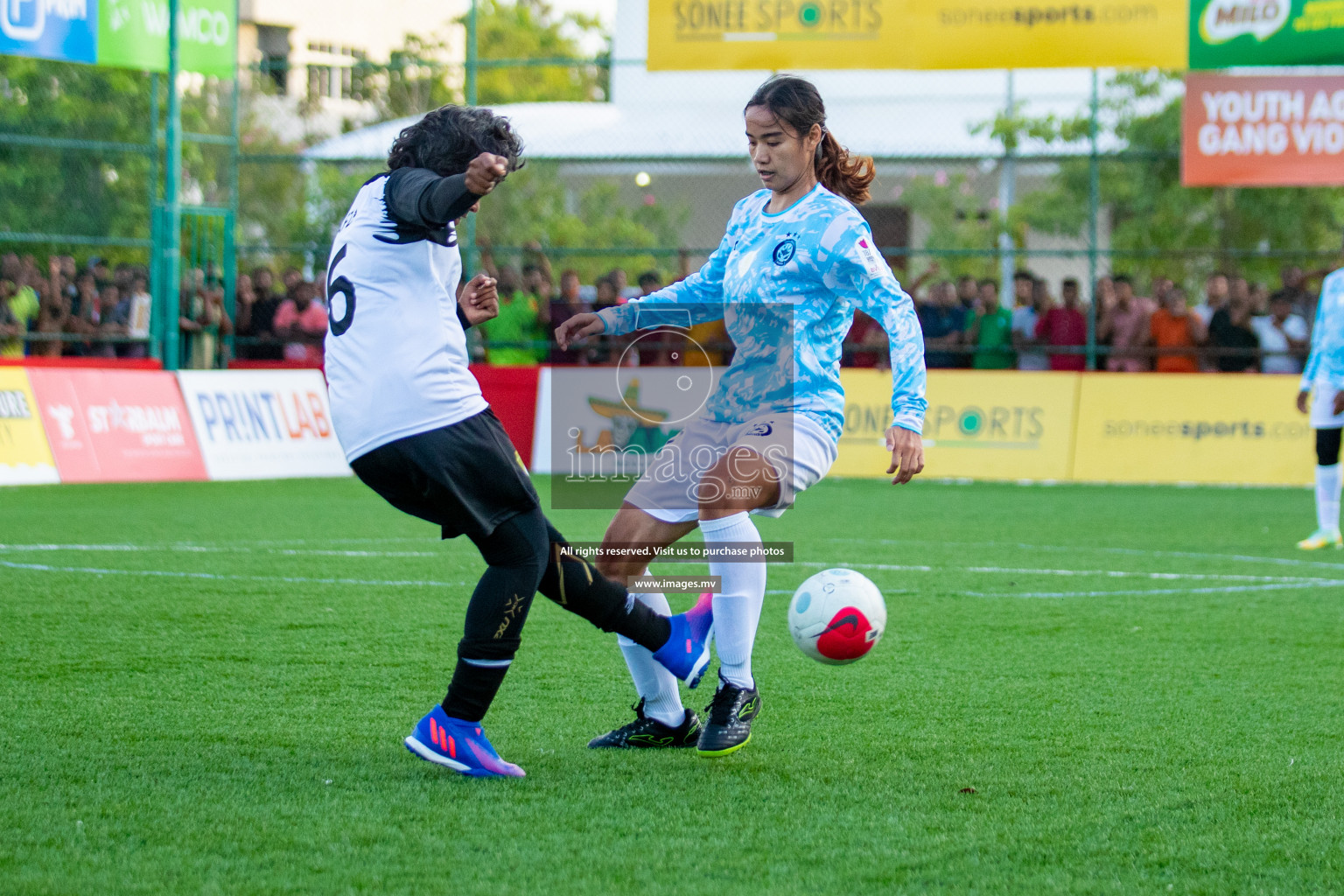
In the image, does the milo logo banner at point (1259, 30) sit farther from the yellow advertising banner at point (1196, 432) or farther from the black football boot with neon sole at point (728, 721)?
the black football boot with neon sole at point (728, 721)

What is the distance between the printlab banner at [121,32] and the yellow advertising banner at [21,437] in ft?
Result: 11.3

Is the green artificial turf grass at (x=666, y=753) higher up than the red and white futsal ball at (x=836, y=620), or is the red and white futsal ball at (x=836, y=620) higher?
the red and white futsal ball at (x=836, y=620)

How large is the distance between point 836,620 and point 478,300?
140cm

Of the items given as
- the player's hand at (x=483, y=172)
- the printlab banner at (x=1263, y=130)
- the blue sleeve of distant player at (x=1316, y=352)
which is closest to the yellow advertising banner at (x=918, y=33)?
the printlab banner at (x=1263, y=130)

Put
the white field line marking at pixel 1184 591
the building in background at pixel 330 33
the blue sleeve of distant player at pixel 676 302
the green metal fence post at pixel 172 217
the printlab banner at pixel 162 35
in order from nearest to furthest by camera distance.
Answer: the blue sleeve of distant player at pixel 676 302 → the white field line marking at pixel 1184 591 → the printlab banner at pixel 162 35 → the green metal fence post at pixel 172 217 → the building in background at pixel 330 33

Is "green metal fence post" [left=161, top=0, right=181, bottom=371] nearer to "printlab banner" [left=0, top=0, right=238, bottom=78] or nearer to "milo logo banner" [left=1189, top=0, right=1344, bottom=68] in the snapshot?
"printlab banner" [left=0, top=0, right=238, bottom=78]

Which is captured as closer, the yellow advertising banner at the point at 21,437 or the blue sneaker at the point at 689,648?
the blue sneaker at the point at 689,648

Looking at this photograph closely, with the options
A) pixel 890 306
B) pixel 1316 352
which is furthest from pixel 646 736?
pixel 1316 352

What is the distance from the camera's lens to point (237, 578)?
812cm

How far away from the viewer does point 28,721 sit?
4734 millimetres

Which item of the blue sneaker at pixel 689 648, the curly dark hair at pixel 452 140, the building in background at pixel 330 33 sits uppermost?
the building in background at pixel 330 33

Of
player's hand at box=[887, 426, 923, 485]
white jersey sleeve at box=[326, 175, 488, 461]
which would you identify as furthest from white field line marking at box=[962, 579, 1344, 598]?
white jersey sleeve at box=[326, 175, 488, 461]

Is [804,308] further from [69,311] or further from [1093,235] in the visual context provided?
[69,311]

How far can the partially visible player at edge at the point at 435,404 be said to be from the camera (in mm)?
4016
